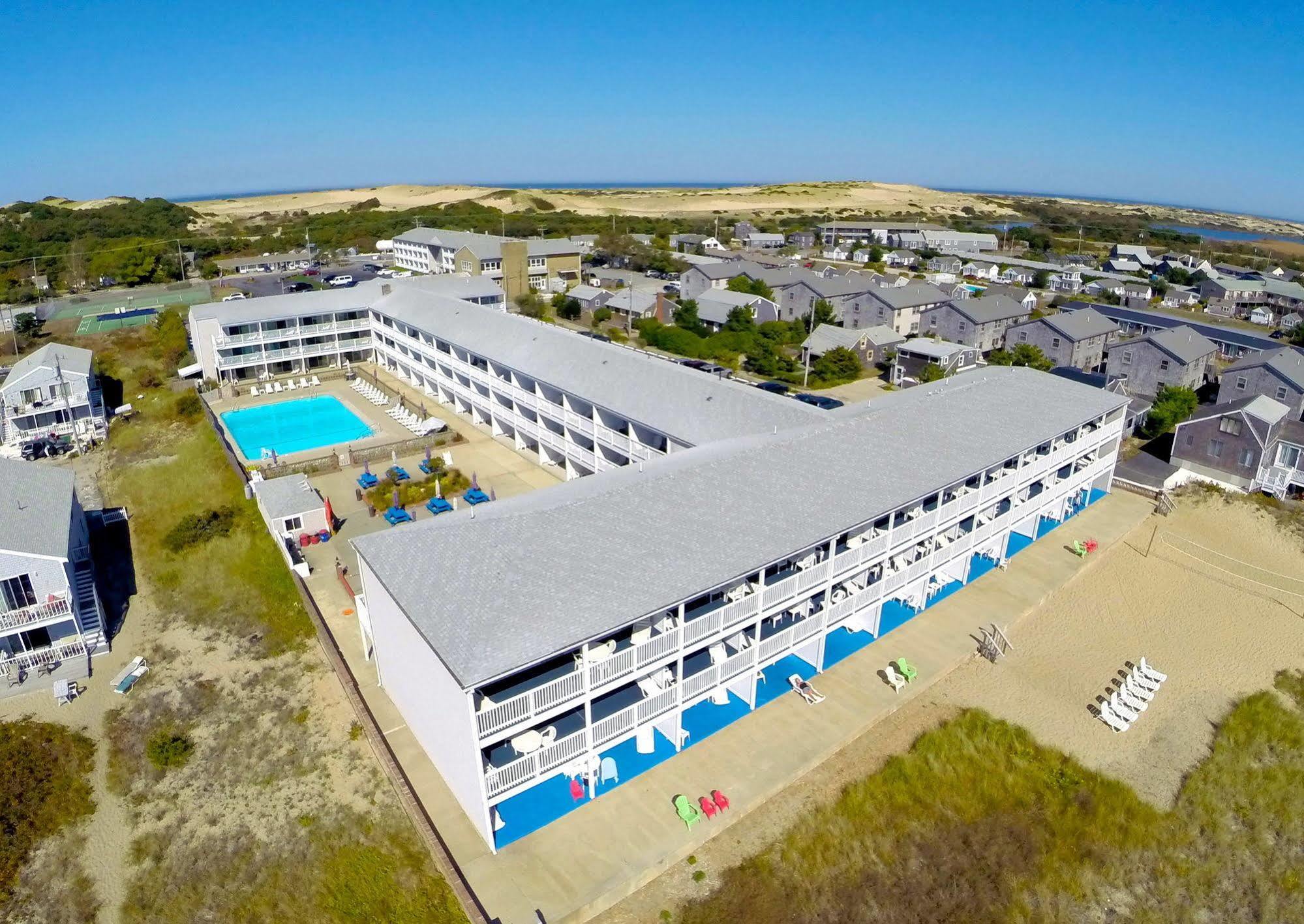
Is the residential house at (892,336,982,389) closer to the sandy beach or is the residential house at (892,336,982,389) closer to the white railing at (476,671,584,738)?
the sandy beach

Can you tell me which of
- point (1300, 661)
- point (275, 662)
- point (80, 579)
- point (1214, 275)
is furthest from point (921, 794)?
point (1214, 275)

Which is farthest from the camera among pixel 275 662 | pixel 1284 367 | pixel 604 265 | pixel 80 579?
pixel 604 265

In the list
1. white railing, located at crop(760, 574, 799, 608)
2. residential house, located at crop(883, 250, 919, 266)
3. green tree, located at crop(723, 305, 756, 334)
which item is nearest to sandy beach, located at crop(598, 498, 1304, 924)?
white railing, located at crop(760, 574, 799, 608)

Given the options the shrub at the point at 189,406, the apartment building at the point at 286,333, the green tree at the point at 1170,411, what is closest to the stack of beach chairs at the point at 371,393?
the apartment building at the point at 286,333

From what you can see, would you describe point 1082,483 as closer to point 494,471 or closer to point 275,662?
point 494,471

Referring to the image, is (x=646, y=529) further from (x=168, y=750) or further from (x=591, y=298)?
(x=591, y=298)

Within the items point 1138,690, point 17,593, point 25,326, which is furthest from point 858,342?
point 25,326
